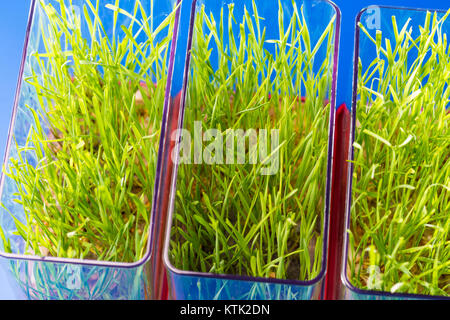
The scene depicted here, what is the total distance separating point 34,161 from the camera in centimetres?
61

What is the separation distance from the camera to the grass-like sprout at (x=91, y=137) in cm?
56

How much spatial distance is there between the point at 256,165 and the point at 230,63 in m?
0.18

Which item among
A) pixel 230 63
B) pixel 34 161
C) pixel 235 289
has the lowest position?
pixel 235 289

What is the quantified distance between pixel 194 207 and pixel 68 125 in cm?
21

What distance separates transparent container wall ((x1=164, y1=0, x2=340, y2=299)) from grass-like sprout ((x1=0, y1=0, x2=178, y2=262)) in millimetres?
48

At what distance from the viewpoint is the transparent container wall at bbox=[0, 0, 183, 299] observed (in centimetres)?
51

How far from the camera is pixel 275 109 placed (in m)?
0.63

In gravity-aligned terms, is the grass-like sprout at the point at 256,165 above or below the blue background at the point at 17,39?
below

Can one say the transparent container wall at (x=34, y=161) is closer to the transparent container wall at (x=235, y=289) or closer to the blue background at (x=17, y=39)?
the transparent container wall at (x=235, y=289)

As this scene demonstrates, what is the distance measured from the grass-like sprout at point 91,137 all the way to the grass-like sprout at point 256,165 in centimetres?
5

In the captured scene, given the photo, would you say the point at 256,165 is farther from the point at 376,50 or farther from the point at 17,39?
the point at 17,39

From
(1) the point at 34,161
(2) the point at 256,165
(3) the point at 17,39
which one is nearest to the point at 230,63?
(2) the point at 256,165

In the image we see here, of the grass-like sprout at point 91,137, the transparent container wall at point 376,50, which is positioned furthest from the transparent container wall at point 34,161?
the transparent container wall at point 376,50

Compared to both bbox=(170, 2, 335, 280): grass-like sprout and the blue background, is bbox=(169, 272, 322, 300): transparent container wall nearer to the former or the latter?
bbox=(170, 2, 335, 280): grass-like sprout
